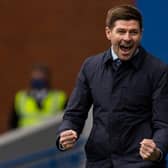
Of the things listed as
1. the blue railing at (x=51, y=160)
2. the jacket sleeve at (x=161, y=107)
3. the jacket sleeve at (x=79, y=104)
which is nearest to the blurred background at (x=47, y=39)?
the blue railing at (x=51, y=160)

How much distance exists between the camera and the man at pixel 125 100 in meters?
6.18

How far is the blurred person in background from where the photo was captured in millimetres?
11844

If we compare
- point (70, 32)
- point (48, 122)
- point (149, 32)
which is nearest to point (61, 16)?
point (70, 32)

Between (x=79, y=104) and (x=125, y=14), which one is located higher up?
(x=125, y=14)

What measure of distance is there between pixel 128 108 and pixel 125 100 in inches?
1.9

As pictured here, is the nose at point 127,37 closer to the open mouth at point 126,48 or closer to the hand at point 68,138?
the open mouth at point 126,48

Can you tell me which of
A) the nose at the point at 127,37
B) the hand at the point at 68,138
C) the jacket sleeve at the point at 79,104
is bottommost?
the hand at the point at 68,138

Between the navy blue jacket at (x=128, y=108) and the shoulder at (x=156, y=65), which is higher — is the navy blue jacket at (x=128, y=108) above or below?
below

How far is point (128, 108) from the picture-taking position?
6.23 m

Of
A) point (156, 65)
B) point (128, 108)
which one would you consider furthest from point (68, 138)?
point (156, 65)

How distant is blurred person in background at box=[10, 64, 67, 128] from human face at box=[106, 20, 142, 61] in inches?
219

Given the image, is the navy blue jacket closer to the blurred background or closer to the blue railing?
the blue railing

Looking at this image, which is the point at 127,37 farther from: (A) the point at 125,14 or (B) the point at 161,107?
(B) the point at 161,107

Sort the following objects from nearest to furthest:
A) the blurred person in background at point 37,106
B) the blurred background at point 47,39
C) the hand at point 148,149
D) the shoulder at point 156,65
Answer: the hand at point 148,149 → the shoulder at point 156,65 → the blurred person in background at point 37,106 → the blurred background at point 47,39
